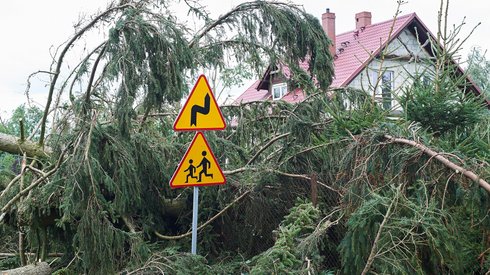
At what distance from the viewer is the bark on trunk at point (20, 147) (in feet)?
25.0

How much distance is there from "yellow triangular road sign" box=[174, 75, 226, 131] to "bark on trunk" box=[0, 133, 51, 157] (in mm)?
2610

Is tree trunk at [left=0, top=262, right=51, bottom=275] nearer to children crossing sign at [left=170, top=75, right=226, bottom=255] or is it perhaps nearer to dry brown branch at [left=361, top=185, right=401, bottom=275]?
children crossing sign at [left=170, top=75, right=226, bottom=255]

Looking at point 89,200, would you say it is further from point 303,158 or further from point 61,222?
point 303,158

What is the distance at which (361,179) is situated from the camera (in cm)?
539

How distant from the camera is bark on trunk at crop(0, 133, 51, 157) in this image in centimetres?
761

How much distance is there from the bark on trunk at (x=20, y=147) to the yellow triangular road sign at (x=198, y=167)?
2.62 meters

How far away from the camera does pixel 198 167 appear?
580 cm

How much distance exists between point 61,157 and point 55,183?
324 millimetres

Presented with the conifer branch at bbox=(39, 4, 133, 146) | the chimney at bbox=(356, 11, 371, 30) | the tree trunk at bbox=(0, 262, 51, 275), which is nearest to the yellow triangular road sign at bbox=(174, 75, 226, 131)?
the conifer branch at bbox=(39, 4, 133, 146)

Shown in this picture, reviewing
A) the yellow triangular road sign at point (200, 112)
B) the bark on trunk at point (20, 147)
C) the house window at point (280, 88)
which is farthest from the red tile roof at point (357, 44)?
the yellow triangular road sign at point (200, 112)

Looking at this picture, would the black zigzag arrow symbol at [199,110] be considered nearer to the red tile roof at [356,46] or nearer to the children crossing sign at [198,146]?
the children crossing sign at [198,146]

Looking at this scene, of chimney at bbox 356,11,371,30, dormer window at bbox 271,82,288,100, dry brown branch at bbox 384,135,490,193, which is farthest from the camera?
chimney at bbox 356,11,371,30

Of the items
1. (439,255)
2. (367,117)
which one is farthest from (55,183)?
(439,255)

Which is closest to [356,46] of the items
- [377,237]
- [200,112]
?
[200,112]
